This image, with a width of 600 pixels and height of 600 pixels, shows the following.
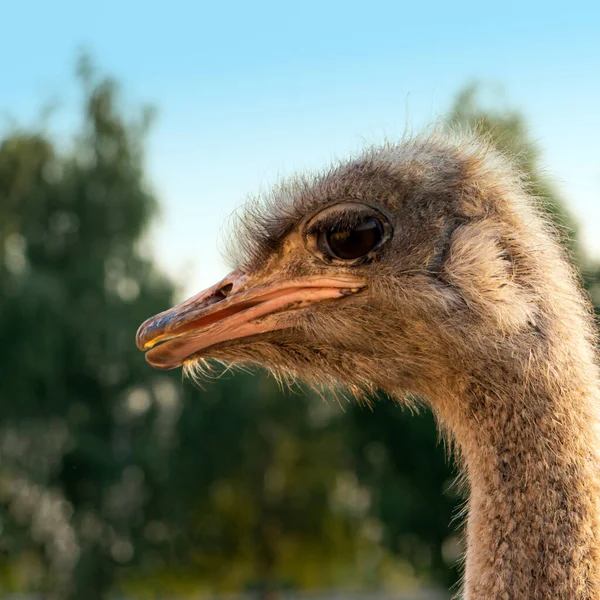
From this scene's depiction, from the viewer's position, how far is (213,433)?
2403 cm

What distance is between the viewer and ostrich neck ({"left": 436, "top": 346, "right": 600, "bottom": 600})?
2.68 metres

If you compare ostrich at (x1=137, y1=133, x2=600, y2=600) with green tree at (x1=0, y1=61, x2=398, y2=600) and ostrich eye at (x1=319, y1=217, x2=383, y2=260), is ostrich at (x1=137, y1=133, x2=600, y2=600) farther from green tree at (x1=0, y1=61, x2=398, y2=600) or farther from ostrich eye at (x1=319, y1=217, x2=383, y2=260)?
green tree at (x1=0, y1=61, x2=398, y2=600)

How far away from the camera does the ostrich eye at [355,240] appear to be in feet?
10.2

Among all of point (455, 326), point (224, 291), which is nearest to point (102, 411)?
point (224, 291)

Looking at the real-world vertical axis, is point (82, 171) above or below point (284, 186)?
above

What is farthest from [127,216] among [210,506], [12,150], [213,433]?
[210,506]

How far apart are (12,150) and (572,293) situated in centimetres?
2220

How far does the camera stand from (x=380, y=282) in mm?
3080

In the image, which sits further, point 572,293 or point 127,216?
point 127,216

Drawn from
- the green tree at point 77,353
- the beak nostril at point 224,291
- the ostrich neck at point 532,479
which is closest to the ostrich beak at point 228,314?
the beak nostril at point 224,291

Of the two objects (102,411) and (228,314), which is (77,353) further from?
(228,314)

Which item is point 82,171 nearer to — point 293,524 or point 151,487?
point 151,487

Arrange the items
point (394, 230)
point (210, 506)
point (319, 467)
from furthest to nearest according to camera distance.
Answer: point (319, 467)
point (210, 506)
point (394, 230)

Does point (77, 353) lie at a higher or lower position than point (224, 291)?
higher
